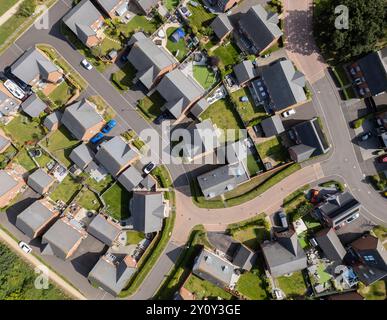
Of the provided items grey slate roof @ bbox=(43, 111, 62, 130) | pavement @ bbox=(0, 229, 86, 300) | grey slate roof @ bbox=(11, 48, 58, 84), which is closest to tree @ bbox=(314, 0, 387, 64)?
grey slate roof @ bbox=(11, 48, 58, 84)

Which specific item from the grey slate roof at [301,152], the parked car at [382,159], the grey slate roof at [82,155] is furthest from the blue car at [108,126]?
the parked car at [382,159]

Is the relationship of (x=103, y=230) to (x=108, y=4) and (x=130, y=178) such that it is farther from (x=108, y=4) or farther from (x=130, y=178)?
(x=108, y=4)

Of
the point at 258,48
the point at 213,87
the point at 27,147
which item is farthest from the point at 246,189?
the point at 27,147

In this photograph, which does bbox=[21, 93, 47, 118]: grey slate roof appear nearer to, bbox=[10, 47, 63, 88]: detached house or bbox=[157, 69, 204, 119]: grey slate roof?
bbox=[10, 47, 63, 88]: detached house

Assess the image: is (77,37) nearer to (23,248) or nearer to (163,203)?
(163,203)

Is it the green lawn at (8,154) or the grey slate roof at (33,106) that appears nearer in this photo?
the grey slate roof at (33,106)

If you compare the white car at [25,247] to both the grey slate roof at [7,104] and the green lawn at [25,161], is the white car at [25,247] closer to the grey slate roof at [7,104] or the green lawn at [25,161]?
the green lawn at [25,161]
